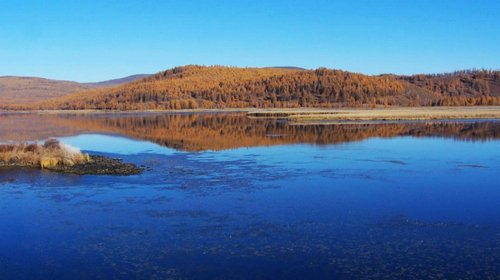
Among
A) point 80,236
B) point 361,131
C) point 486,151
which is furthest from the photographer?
point 361,131

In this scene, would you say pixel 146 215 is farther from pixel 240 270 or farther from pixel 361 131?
pixel 361 131

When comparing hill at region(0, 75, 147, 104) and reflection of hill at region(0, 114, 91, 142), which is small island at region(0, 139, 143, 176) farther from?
hill at region(0, 75, 147, 104)

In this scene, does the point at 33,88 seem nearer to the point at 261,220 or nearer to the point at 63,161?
the point at 63,161

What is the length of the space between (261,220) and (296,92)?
9027 cm

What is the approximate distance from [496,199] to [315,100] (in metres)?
83.3

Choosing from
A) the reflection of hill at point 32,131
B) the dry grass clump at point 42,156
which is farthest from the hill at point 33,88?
the dry grass clump at point 42,156

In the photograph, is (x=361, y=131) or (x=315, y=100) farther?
(x=315, y=100)

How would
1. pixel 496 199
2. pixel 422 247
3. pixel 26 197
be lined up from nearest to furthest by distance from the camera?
pixel 422 247
pixel 496 199
pixel 26 197

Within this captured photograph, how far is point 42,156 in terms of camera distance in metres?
17.0

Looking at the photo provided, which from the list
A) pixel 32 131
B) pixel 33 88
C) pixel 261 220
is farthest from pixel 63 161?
pixel 33 88

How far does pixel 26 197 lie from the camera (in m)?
11.7

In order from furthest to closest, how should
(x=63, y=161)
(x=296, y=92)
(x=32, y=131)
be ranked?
(x=296, y=92) < (x=32, y=131) < (x=63, y=161)

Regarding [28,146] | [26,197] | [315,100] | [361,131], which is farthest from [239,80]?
[26,197]

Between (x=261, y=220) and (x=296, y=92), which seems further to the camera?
(x=296, y=92)
